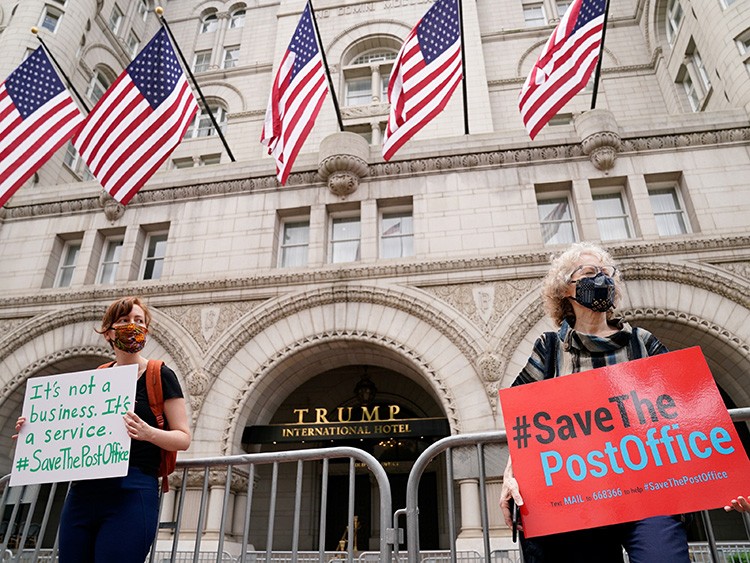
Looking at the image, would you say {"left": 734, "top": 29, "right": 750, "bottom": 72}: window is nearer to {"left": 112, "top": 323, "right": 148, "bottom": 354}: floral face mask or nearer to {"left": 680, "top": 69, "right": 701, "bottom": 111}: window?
{"left": 680, "top": 69, "right": 701, "bottom": 111}: window

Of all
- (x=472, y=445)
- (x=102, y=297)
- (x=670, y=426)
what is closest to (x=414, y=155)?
(x=102, y=297)

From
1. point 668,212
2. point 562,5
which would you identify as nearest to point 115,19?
point 562,5

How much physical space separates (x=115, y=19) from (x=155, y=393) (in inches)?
1322

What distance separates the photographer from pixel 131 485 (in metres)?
3.36

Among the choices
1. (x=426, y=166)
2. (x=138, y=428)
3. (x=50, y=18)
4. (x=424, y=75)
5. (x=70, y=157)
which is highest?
(x=50, y=18)

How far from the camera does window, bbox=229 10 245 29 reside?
1250 inches

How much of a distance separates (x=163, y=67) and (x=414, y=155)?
6.78 metres

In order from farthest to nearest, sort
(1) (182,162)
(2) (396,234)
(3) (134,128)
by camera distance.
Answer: (1) (182,162), (2) (396,234), (3) (134,128)

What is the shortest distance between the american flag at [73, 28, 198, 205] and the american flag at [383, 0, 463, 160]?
534 centimetres

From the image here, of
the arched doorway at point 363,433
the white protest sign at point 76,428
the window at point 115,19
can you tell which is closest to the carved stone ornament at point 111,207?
the arched doorway at point 363,433

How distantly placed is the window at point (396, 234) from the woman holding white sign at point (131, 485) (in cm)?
1059

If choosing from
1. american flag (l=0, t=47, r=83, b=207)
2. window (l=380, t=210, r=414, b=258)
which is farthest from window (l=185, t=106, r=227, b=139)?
window (l=380, t=210, r=414, b=258)

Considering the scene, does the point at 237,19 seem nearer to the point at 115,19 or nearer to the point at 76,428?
Answer: the point at 115,19

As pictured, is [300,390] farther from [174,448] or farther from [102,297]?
[174,448]
